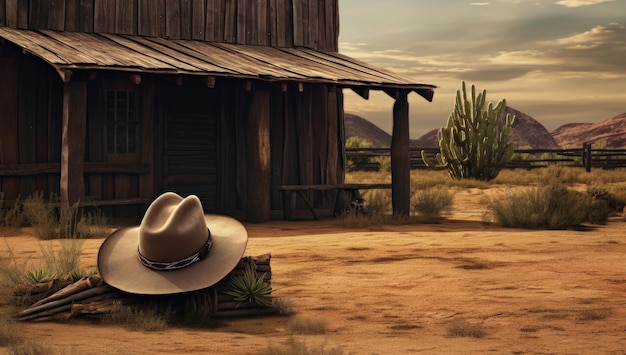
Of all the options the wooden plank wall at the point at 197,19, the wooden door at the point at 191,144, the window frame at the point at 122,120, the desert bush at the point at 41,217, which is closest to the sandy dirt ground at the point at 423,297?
the desert bush at the point at 41,217

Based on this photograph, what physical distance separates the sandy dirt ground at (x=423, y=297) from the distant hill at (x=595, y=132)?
96.6m

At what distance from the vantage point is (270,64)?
15.5 metres

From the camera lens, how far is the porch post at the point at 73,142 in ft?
43.9

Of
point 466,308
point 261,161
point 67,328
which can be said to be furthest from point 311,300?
point 261,161

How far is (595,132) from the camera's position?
116m

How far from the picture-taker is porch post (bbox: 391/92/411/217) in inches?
636

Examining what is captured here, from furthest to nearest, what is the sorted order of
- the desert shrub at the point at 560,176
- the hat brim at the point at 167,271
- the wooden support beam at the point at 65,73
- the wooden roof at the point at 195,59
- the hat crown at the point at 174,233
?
the desert shrub at the point at 560,176 → the wooden roof at the point at 195,59 → the wooden support beam at the point at 65,73 → the hat brim at the point at 167,271 → the hat crown at the point at 174,233

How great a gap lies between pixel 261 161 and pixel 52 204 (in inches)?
141

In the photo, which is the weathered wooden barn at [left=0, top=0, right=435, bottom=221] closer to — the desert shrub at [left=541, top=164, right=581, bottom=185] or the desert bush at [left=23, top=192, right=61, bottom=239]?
the desert bush at [left=23, top=192, right=61, bottom=239]

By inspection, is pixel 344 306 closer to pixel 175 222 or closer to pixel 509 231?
pixel 175 222

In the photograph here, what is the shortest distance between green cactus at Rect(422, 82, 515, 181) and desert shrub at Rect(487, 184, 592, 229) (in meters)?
12.2

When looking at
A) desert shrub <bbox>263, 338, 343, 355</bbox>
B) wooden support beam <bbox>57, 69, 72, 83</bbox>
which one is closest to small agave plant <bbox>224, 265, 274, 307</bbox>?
desert shrub <bbox>263, 338, 343, 355</bbox>

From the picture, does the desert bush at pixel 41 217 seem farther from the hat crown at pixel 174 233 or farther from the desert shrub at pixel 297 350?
the desert shrub at pixel 297 350

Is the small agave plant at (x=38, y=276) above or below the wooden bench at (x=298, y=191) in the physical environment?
below
